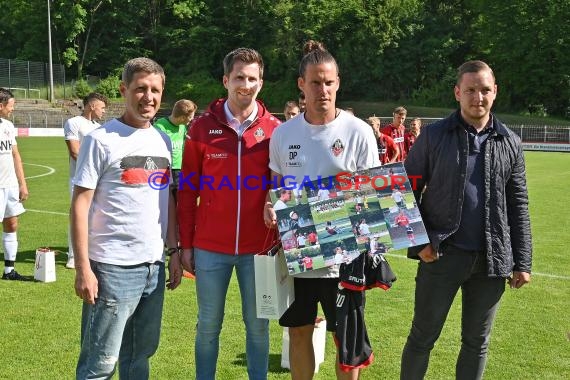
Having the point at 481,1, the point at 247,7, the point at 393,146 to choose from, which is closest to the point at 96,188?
the point at 393,146

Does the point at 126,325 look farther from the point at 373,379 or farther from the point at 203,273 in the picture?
the point at 373,379

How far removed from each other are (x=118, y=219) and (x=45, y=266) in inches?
171

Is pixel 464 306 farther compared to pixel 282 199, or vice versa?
pixel 464 306

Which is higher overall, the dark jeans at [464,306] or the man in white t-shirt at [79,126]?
the man in white t-shirt at [79,126]

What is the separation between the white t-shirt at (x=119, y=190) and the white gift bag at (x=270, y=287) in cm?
65

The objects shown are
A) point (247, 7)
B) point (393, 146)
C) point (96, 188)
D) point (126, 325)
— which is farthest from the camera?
point (247, 7)

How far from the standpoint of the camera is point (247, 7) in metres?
61.8

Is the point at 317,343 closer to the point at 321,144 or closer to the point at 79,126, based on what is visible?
the point at 321,144

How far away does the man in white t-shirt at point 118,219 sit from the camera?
10.6ft

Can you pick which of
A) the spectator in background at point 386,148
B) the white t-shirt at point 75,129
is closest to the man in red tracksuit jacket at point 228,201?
the white t-shirt at point 75,129

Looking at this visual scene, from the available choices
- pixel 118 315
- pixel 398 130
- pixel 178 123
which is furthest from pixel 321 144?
pixel 398 130

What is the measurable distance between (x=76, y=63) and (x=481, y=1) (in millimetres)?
41126

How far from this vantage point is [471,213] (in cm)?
364

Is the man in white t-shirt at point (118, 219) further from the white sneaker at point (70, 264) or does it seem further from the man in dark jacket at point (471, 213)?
the white sneaker at point (70, 264)
